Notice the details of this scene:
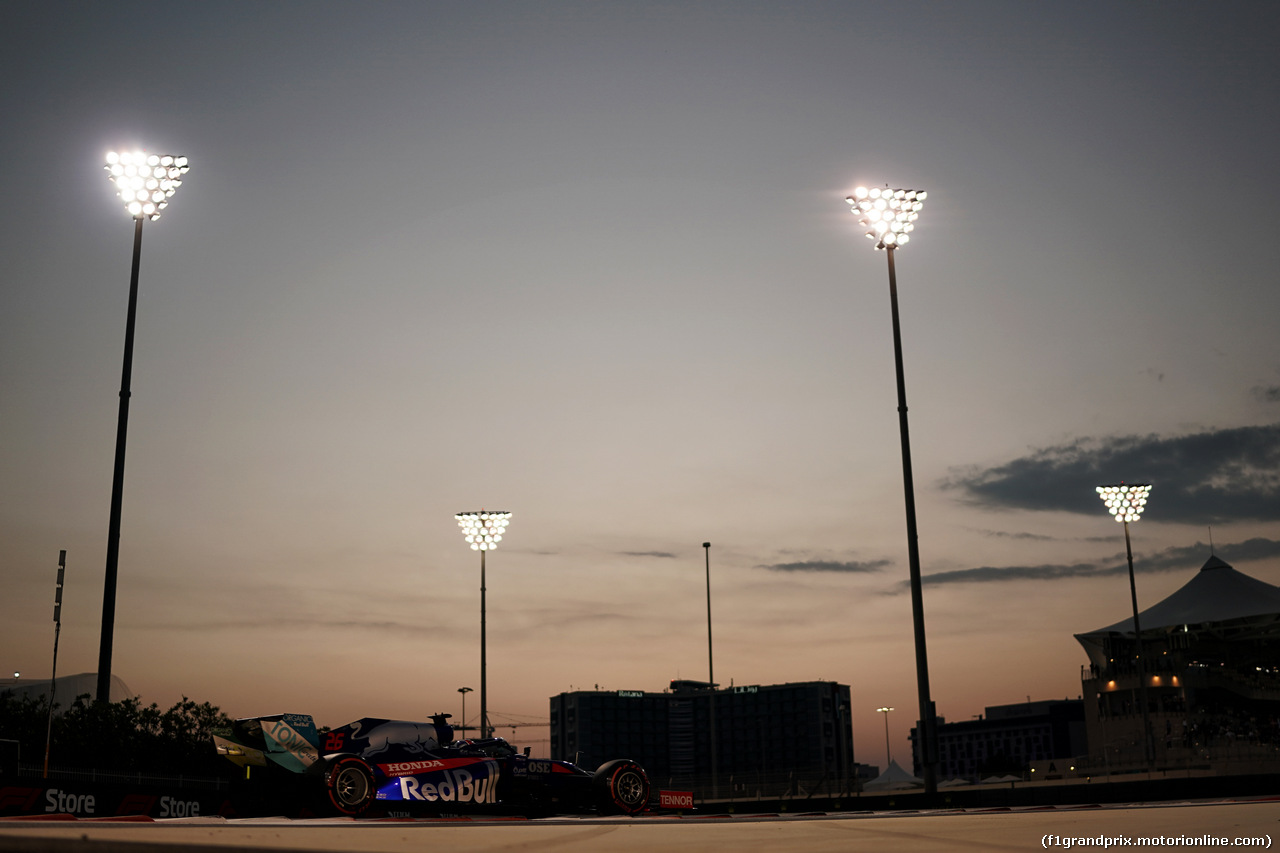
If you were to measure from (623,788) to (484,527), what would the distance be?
32.3 meters

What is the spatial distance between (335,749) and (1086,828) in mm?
11523

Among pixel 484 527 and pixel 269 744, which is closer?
pixel 269 744

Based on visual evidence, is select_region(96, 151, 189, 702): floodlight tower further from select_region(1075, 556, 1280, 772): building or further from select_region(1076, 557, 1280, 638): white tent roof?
select_region(1076, 557, 1280, 638): white tent roof

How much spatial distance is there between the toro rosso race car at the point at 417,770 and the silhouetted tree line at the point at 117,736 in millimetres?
7231

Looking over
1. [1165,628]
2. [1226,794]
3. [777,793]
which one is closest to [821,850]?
[1226,794]

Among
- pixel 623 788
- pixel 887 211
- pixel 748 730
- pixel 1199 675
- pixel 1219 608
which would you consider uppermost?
pixel 887 211

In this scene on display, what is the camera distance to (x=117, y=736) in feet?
74.6

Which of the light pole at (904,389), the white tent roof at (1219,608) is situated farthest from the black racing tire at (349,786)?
the white tent roof at (1219,608)

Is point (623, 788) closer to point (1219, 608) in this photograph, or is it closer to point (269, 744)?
point (269, 744)

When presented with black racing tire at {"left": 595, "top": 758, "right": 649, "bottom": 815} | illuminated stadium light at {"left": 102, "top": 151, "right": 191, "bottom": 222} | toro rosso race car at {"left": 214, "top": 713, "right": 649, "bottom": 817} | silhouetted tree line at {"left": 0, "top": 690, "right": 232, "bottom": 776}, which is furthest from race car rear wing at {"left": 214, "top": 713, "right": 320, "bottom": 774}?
illuminated stadium light at {"left": 102, "top": 151, "right": 191, "bottom": 222}

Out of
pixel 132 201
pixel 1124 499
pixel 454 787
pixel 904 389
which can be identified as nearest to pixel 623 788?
pixel 454 787

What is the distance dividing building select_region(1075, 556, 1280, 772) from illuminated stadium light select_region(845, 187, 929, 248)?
175ft

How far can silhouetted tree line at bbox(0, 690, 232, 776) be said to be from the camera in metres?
21.7

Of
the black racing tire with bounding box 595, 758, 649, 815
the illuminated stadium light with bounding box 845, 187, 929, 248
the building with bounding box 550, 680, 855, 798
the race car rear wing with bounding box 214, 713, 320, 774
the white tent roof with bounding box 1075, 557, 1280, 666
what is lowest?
the building with bounding box 550, 680, 855, 798
